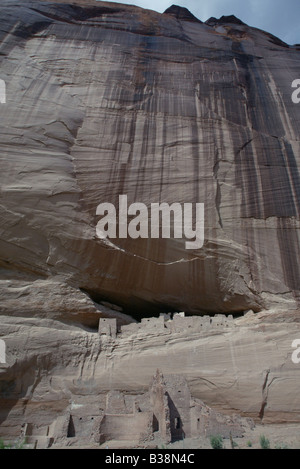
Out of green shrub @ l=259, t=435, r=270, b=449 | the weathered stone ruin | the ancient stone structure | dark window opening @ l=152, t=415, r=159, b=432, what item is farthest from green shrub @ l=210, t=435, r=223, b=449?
the ancient stone structure

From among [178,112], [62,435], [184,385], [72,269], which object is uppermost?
[178,112]

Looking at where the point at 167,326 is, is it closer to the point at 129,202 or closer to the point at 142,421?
the point at 142,421

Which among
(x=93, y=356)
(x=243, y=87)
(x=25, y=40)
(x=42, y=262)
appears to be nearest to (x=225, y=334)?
(x=93, y=356)

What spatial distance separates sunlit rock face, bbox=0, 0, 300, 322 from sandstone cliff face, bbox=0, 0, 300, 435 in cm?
5

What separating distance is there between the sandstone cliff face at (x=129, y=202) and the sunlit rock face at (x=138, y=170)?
5 cm

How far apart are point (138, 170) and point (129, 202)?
53.3 inches

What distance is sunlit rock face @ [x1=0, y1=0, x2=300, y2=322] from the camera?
524 inches

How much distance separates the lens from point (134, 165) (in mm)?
14406

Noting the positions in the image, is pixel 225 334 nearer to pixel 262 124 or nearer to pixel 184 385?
pixel 184 385

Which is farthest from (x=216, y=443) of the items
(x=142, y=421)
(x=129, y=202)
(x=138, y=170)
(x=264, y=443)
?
(x=138, y=170)

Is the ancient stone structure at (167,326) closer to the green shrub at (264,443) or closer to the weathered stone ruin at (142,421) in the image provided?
the weathered stone ruin at (142,421)

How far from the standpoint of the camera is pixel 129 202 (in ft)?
45.5

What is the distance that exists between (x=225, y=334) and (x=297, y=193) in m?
6.15

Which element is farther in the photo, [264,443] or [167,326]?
[167,326]
